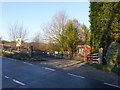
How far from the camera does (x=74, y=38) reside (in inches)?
956

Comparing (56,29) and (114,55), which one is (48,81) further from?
(56,29)

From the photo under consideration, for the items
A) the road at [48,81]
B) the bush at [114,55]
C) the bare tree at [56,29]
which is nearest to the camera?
the road at [48,81]

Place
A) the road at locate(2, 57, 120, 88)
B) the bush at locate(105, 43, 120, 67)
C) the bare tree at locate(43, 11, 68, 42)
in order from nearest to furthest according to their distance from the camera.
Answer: the road at locate(2, 57, 120, 88), the bush at locate(105, 43, 120, 67), the bare tree at locate(43, 11, 68, 42)

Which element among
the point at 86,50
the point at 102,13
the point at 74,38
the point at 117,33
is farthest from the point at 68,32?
the point at 117,33

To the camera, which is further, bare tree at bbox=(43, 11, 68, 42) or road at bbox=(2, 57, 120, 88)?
bare tree at bbox=(43, 11, 68, 42)

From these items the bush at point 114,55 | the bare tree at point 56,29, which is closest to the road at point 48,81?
the bush at point 114,55

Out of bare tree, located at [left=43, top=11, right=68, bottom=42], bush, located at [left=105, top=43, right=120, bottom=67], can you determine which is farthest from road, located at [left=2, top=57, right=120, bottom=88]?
bare tree, located at [left=43, top=11, right=68, bottom=42]

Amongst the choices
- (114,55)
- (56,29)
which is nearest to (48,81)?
(114,55)

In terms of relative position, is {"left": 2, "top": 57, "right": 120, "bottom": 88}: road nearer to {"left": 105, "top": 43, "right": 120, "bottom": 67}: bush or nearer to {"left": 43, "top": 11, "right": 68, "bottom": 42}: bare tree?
{"left": 105, "top": 43, "right": 120, "bottom": 67}: bush

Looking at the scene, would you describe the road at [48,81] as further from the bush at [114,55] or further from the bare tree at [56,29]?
the bare tree at [56,29]

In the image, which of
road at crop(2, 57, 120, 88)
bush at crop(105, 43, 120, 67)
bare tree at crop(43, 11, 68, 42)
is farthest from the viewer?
bare tree at crop(43, 11, 68, 42)

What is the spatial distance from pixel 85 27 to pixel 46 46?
1042 cm

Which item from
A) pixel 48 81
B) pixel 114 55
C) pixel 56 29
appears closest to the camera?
pixel 48 81

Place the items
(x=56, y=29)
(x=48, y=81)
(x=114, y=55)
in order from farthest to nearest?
(x=56, y=29)
(x=114, y=55)
(x=48, y=81)
